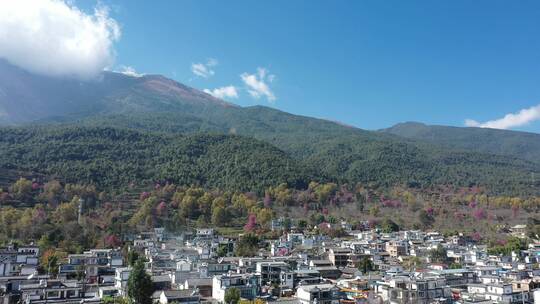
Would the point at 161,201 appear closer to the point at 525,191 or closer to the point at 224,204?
the point at 224,204

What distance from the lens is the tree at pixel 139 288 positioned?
79.8 feet

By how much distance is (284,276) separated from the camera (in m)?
32.5

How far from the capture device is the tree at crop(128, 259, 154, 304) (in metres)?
24.3

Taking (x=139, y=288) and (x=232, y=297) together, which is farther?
(x=232, y=297)

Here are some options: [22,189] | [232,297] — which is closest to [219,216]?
[22,189]

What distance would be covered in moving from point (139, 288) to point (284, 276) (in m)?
11.5

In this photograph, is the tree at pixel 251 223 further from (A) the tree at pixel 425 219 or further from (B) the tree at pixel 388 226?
(A) the tree at pixel 425 219

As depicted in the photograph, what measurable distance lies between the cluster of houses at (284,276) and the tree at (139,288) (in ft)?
3.87

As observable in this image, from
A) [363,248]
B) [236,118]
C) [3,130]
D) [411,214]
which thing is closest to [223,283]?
[363,248]

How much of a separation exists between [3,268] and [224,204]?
115 feet

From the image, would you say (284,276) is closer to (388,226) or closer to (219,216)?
(219,216)

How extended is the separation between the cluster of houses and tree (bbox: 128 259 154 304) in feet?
3.87

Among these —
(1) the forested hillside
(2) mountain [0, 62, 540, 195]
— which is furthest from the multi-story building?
(2) mountain [0, 62, 540, 195]

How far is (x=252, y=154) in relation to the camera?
91.4 metres
